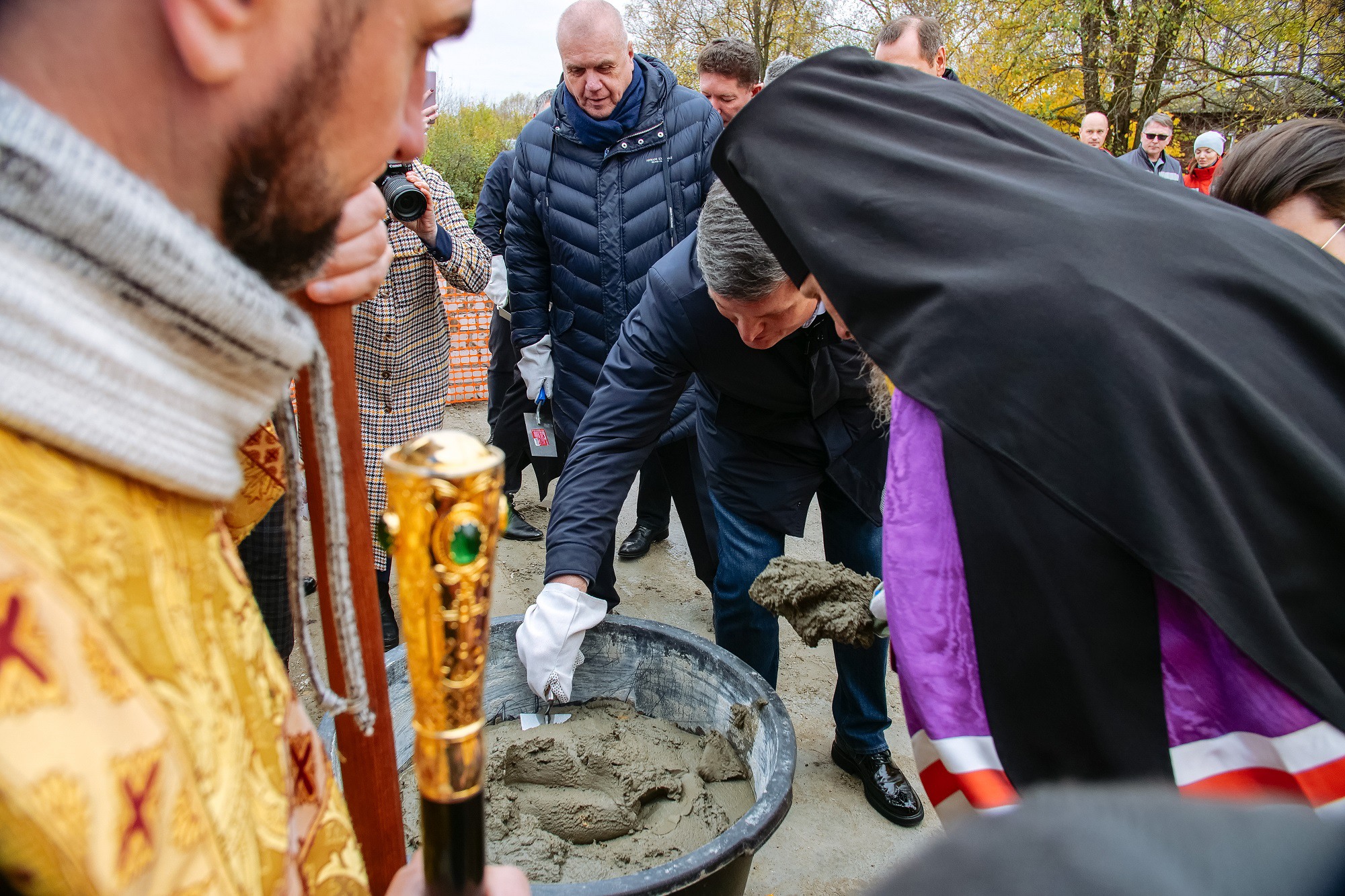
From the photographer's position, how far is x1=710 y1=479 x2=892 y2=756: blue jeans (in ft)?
9.11

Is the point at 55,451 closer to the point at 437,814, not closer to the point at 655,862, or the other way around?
the point at 437,814

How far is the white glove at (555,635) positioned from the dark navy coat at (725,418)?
8cm

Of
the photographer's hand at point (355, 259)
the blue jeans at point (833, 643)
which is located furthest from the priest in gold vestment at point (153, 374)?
the blue jeans at point (833, 643)

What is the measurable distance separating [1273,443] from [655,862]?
5.02 ft

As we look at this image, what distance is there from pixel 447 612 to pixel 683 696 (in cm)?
177

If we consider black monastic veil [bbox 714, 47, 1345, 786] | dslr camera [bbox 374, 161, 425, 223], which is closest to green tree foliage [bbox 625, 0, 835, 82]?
dslr camera [bbox 374, 161, 425, 223]

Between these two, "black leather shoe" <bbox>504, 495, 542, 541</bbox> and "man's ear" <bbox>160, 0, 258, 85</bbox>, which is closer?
"man's ear" <bbox>160, 0, 258, 85</bbox>

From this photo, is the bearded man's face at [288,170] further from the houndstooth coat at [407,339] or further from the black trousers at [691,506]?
the black trousers at [691,506]

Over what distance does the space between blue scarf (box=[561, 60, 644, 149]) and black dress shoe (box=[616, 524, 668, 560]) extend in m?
2.10

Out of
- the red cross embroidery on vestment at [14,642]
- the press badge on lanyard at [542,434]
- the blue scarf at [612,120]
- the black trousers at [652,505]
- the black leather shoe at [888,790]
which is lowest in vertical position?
the black trousers at [652,505]

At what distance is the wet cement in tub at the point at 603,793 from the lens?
1.97m

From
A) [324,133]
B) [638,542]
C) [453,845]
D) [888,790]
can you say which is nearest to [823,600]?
[888,790]

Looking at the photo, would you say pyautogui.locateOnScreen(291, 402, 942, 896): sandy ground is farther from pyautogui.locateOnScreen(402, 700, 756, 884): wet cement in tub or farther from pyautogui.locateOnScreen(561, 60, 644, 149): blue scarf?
pyautogui.locateOnScreen(561, 60, 644, 149): blue scarf

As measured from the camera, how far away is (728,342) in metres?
2.45
